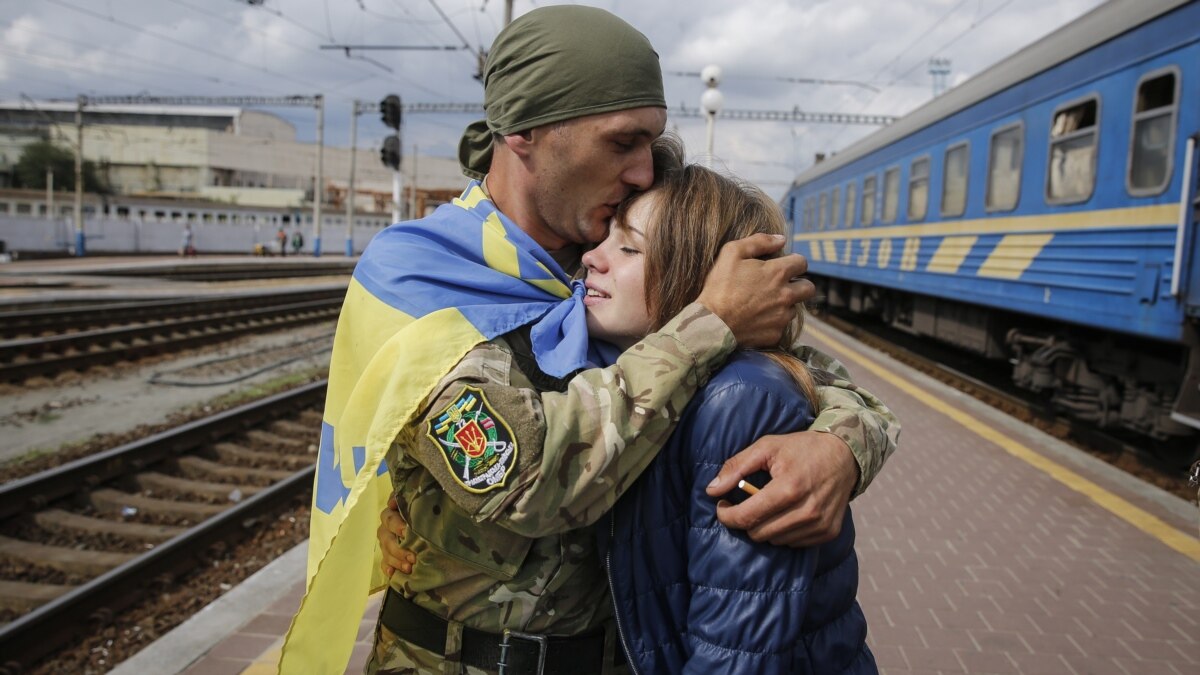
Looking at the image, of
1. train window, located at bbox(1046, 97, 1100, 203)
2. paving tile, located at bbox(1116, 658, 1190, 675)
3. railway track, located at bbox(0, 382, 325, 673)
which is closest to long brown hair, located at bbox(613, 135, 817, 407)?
paving tile, located at bbox(1116, 658, 1190, 675)

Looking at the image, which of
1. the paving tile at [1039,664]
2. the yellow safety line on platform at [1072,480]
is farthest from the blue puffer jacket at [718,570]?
the yellow safety line on platform at [1072,480]

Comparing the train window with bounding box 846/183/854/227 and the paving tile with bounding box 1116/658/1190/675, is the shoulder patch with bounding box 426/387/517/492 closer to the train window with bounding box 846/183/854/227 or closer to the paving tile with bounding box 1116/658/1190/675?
the paving tile with bounding box 1116/658/1190/675

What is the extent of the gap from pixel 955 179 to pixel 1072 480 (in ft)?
17.4

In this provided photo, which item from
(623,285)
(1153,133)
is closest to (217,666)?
(623,285)

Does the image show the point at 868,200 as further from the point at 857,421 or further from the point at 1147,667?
the point at 857,421

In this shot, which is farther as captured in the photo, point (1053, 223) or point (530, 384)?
point (1053, 223)

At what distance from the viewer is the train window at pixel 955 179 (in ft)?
33.5

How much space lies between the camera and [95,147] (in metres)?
71.7

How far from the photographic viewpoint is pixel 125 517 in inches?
217

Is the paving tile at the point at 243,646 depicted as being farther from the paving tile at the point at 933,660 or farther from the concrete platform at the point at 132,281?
the concrete platform at the point at 132,281

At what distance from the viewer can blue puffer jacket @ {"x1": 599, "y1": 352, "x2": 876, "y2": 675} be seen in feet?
4.12

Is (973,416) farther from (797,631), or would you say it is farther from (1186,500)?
(797,631)

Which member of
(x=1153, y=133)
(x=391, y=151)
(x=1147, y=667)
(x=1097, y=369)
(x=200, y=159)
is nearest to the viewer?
(x=1147, y=667)

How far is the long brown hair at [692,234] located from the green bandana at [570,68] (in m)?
0.19
